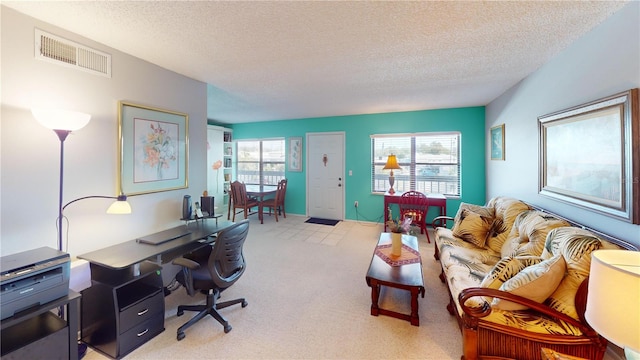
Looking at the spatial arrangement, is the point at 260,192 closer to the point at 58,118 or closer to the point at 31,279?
the point at 58,118

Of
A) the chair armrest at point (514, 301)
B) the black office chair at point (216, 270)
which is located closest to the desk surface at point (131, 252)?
the black office chair at point (216, 270)

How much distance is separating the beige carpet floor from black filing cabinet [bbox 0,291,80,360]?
0.35 m

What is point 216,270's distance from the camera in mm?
1919

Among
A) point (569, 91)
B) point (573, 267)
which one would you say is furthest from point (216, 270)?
point (569, 91)

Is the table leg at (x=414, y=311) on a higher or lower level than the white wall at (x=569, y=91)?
lower

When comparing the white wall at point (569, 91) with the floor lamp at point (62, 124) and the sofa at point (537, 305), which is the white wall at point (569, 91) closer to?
the sofa at point (537, 305)

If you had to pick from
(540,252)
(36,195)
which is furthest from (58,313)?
(540,252)

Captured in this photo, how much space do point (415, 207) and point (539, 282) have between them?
3161 mm

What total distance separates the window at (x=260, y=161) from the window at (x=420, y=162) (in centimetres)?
238

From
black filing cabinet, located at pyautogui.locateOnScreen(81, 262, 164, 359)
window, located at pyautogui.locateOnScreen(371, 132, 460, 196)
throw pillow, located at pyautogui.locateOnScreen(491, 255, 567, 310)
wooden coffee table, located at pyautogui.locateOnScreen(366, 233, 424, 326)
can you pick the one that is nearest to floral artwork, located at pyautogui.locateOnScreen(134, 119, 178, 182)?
black filing cabinet, located at pyautogui.locateOnScreen(81, 262, 164, 359)

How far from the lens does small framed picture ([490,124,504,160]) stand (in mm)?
3682

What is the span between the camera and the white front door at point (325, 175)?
564 cm

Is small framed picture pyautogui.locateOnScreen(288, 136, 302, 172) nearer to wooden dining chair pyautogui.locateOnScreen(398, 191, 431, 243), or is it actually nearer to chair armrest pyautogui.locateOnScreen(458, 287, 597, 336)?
wooden dining chair pyautogui.locateOnScreen(398, 191, 431, 243)

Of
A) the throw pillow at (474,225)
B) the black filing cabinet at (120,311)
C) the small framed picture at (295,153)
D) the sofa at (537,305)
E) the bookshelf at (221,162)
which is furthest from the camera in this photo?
A: the small framed picture at (295,153)
